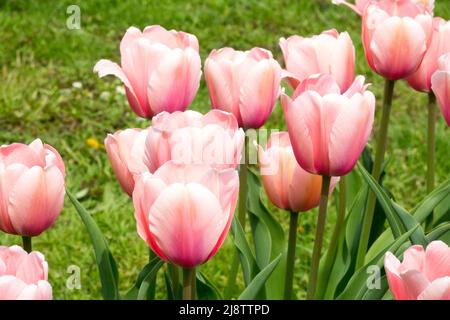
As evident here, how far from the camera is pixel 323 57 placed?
5.93ft

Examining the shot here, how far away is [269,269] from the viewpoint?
144 cm

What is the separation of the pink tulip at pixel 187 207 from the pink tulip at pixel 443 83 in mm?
554

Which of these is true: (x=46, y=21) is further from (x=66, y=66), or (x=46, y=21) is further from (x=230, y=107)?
(x=230, y=107)

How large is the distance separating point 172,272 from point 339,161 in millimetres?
409

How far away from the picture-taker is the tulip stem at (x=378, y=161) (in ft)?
5.88

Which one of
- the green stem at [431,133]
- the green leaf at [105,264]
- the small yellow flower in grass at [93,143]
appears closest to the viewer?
the green leaf at [105,264]

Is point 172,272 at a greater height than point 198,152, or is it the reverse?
point 198,152

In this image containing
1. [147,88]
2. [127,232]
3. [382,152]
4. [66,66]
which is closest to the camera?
[147,88]

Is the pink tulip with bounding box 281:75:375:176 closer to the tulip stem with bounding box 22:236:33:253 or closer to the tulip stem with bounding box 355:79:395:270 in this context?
the tulip stem with bounding box 355:79:395:270

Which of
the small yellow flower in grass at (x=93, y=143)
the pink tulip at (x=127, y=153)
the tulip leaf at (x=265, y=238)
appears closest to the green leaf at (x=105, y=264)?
the pink tulip at (x=127, y=153)

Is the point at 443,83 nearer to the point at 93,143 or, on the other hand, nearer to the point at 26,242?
the point at 26,242

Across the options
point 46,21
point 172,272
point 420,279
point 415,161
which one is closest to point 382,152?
point 172,272

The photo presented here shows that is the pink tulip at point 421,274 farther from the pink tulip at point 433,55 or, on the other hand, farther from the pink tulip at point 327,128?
the pink tulip at point 433,55

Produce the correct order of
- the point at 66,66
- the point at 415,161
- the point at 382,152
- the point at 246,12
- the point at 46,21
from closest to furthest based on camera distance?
→ the point at 382,152 → the point at 415,161 → the point at 66,66 → the point at 46,21 → the point at 246,12
